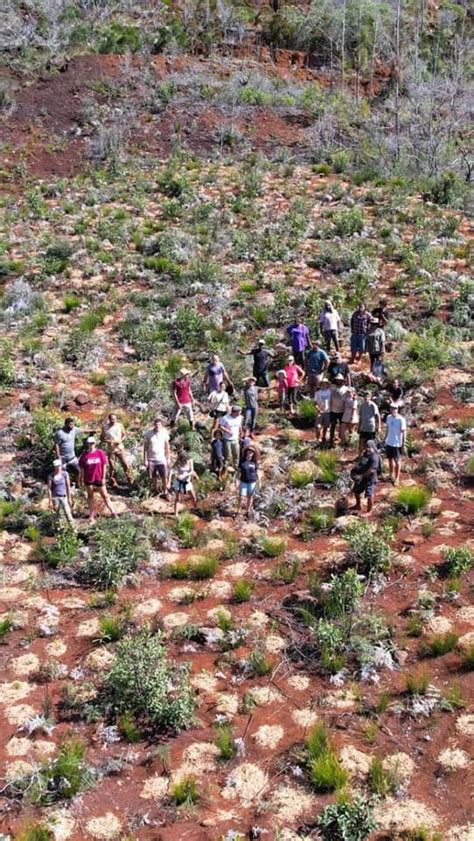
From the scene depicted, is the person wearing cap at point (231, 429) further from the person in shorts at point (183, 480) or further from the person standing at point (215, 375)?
the person standing at point (215, 375)

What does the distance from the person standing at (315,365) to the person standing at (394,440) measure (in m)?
2.53

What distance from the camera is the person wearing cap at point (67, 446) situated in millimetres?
11203

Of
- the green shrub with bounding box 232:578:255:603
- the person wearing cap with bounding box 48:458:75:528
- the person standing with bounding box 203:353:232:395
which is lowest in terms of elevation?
the green shrub with bounding box 232:578:255:603

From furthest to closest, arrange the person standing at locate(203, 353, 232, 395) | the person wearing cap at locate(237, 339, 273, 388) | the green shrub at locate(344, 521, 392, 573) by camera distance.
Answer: the person wearing cap at locate(237, 339, 273, 388)
the person standing at locate(203, 353, 232, 395)
the green shrub at locate(344, 521, 392, 573)

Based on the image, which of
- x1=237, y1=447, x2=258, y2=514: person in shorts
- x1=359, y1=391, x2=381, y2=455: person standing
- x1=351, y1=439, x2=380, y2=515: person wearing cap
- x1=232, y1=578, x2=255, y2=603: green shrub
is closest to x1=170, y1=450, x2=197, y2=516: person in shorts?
x1=237, y1=447, x2=258, y2=514: person in shorts

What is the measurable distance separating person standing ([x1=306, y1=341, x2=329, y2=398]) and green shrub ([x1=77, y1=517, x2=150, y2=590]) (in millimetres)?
4903

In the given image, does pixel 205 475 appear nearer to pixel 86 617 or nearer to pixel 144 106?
pixel 86 617

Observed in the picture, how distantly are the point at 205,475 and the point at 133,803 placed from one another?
19.3 ft

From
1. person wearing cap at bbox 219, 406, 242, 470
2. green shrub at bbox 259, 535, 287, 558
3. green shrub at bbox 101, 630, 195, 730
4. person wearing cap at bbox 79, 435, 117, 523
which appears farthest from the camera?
person wearing cap at bbox 219, 406, 242, 470

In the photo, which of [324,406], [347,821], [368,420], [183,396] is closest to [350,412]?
[324,406]

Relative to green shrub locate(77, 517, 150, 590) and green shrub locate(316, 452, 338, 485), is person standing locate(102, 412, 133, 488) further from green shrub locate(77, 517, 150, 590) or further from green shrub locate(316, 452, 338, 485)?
green shrub locate(316, 452, 338, 485)

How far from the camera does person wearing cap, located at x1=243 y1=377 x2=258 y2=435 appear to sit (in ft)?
41.3

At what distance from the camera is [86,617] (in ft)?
29.9

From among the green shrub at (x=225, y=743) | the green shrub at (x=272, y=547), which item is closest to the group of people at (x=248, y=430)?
the green shrub at (x=272, y=547)
